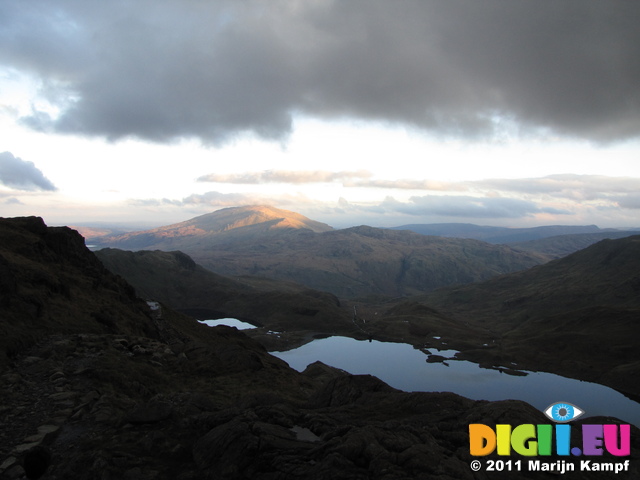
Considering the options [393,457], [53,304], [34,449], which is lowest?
[393,457]

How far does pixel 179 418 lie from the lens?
22.5m

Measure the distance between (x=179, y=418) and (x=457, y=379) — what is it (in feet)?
371

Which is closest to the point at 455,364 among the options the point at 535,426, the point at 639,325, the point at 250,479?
the point at 639,325

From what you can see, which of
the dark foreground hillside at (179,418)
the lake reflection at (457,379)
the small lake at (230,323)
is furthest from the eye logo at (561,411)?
the small lake at (230,323)

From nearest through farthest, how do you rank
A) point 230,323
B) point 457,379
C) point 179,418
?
point 179,418
point 457,379
point 230,323

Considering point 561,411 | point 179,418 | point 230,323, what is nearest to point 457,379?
point 561,411

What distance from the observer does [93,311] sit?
4659cm

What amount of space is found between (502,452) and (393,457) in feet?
23.4

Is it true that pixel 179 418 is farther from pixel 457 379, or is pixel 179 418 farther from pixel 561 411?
pixel 457 379

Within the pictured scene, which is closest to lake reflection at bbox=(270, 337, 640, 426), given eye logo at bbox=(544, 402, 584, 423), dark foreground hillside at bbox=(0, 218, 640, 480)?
eye logo at bbox=(544, 402, 584, 423)

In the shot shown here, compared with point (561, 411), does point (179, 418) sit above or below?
above

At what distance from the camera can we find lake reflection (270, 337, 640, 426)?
10055 centimetres

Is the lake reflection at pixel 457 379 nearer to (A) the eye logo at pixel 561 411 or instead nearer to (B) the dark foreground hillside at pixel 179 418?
(A) the eye logo at pixel 561 411

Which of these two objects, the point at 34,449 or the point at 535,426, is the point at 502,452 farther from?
the point at 34,449
